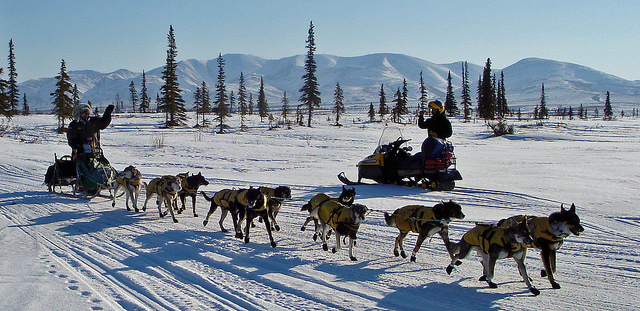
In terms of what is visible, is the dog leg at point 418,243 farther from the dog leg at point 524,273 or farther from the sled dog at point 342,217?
the dog leg at point 524,273

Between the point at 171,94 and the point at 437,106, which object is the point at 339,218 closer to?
the point at 437,106

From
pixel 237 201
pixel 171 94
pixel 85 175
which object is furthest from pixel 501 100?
pixel 237 201

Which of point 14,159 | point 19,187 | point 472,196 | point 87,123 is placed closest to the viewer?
point 472,196

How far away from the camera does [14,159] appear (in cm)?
1998

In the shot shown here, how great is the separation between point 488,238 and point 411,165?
743 centimetres

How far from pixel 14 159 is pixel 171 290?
18.7 metres

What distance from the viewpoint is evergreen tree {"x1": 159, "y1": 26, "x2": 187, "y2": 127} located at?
47250 millimetres

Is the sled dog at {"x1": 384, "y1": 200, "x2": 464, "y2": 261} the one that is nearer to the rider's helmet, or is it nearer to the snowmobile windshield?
the rider's helmet

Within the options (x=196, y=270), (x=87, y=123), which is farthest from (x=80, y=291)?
(x=87, y=123)

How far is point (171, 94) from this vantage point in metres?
48.1

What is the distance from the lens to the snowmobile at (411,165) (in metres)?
12.1

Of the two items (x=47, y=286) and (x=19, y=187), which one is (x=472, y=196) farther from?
(x=19, y=187)

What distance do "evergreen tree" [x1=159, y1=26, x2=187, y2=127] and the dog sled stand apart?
1378 inches

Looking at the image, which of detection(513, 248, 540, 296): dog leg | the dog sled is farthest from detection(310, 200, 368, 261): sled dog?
the dog sled
